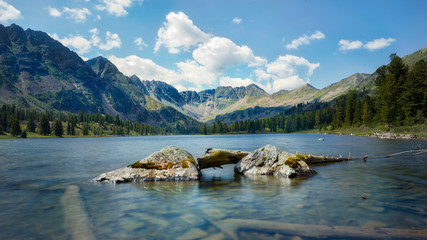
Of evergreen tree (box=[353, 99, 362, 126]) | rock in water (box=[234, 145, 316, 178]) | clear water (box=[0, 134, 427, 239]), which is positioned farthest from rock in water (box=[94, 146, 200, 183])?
evergreen tree (box=[353, 99, 362, 126])

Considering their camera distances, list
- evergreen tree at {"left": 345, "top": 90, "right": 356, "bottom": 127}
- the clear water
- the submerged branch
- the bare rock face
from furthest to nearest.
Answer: evergreen tree at {"left": 345, "top": 90, "right": 356, "bottom": 127}
the bare rock face
the clear water
the submerged branch

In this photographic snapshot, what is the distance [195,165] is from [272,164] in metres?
8.13

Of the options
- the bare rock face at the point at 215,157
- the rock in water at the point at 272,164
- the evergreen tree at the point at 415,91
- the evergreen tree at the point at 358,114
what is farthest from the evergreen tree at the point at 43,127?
the evergreen tree at the point at 415,91

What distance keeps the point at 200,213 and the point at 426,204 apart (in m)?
12.4

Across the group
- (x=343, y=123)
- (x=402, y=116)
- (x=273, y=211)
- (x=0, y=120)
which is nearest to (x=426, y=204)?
(x=273, y=211)

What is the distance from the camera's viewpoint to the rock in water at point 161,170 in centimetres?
2025

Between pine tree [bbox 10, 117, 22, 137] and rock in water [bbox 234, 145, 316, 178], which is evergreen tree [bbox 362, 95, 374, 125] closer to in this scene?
rock in water [bbox 234, 145, 316, 178]

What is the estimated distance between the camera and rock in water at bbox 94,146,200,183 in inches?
797

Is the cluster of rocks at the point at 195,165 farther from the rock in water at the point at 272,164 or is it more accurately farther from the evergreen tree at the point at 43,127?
the evergreen tree at the point at 43,127

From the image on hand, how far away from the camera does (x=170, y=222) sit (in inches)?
408

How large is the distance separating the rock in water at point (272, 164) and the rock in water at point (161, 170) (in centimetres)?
588

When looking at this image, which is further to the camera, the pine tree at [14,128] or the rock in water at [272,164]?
the pine tree at [14,128]

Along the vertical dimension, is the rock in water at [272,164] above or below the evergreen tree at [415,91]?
below

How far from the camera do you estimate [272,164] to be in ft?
76.5
